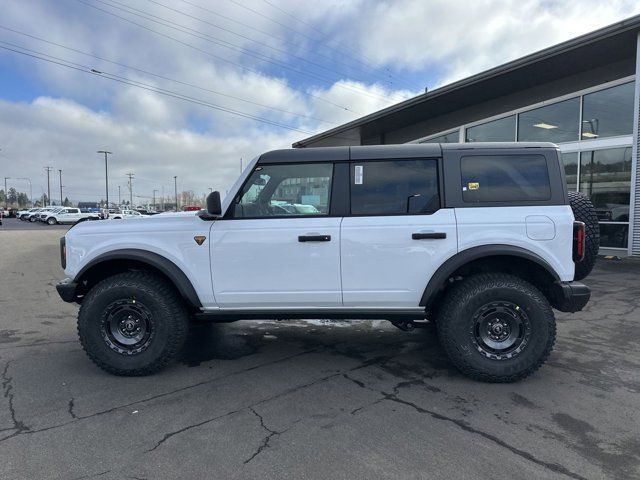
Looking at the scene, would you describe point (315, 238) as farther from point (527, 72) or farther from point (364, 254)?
point (527, 72)

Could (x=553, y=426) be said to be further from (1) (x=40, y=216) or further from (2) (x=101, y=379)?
(1) (x=40, y=216)

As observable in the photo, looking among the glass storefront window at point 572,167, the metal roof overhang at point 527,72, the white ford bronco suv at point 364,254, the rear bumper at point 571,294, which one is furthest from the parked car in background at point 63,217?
the rear bumper at point 571,294

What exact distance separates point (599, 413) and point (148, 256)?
3.88m

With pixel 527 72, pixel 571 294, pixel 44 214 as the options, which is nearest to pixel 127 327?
pixel 571 294

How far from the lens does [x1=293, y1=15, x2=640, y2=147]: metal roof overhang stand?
10.4 m

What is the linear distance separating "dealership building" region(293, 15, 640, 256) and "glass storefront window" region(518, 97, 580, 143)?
0.03m

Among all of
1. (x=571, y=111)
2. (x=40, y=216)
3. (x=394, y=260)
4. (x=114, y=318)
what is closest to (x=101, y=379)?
(x=114, y=318)

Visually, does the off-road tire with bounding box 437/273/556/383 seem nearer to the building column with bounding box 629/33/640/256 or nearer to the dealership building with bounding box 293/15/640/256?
the dealership building with bounding box 293/15/640/256

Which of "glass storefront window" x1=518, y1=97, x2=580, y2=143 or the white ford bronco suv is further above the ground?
"glass storefront window" x1=518, y1=97, x2=580, y2=143

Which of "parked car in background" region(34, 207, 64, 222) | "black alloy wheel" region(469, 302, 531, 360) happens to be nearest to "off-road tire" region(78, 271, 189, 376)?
"black alloy wheel" region(469, 302, 531, 360)

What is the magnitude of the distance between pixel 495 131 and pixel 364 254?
521 inches

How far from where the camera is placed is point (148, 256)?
3910mm

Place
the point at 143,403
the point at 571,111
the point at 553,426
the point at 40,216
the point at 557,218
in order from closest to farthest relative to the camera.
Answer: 1. the point at 553,426
2. the point at 143,403
3. the point at 557,218
4. the point at 571,111
5. the point at 40,216

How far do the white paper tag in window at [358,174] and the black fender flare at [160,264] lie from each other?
1.80 m
